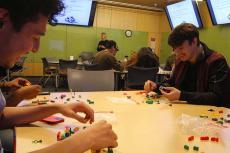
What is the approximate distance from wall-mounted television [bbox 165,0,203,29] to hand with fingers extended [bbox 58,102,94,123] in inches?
228

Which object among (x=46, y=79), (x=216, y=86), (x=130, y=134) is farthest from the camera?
(x=46, y=79)

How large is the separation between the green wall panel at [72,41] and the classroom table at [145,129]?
20.6ft

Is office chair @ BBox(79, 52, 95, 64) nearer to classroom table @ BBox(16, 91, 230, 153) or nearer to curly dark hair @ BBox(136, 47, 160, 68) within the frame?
curly dark hair @ BBox(136, 47, 160, 68)

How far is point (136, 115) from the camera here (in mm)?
1395

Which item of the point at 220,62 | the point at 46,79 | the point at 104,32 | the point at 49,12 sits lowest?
the point at 46,79

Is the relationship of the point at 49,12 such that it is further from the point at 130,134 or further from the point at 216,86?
the point at 216,86

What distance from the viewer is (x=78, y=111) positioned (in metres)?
1.22

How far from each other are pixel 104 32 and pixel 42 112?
722 cm

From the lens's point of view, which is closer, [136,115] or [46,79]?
[136,115]

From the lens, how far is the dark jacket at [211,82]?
5.91 feet

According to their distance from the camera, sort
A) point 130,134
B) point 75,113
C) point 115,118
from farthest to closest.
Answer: point 115,118 < point 75,113 < point 130,134

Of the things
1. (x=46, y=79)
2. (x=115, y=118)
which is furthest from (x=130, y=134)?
(x=46, y=79)

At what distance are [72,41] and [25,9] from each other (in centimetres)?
729

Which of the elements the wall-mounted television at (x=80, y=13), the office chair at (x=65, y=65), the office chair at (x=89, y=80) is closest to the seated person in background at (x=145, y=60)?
the office chair at (x=65, y=65)
